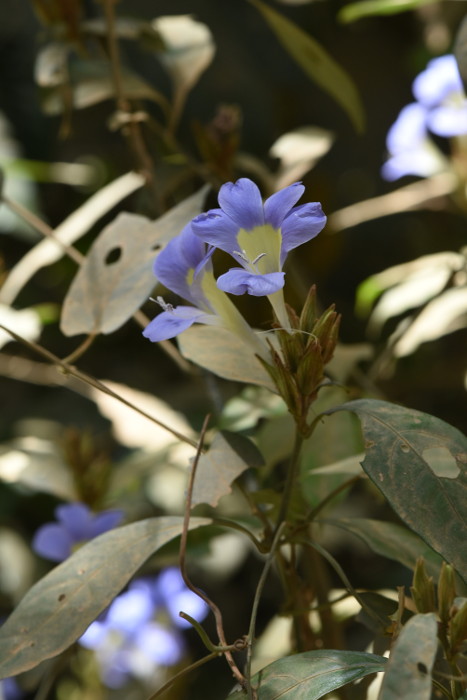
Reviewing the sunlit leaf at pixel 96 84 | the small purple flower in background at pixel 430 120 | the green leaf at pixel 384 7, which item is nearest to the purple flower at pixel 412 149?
the small purple flower in background at pixel 430 120

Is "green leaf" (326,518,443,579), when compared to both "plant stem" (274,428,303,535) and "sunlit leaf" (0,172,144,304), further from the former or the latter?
"sunlit leaf" (0,172,144,304)

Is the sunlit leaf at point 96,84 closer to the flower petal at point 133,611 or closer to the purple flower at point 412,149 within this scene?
the purple flower at point 412,149

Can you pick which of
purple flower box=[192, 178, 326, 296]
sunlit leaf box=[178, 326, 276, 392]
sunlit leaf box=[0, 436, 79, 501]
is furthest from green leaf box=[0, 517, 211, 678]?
sunlit leaf box=[0, 436, 79, 501]

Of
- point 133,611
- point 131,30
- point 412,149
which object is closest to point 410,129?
point 412,149

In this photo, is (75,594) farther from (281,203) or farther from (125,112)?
(125,112)

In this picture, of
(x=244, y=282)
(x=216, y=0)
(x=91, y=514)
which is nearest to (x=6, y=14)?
(x=216, y=0)

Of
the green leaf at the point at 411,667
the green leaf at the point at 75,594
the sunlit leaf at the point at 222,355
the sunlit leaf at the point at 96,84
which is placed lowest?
the green leaf at the point at 75,594
